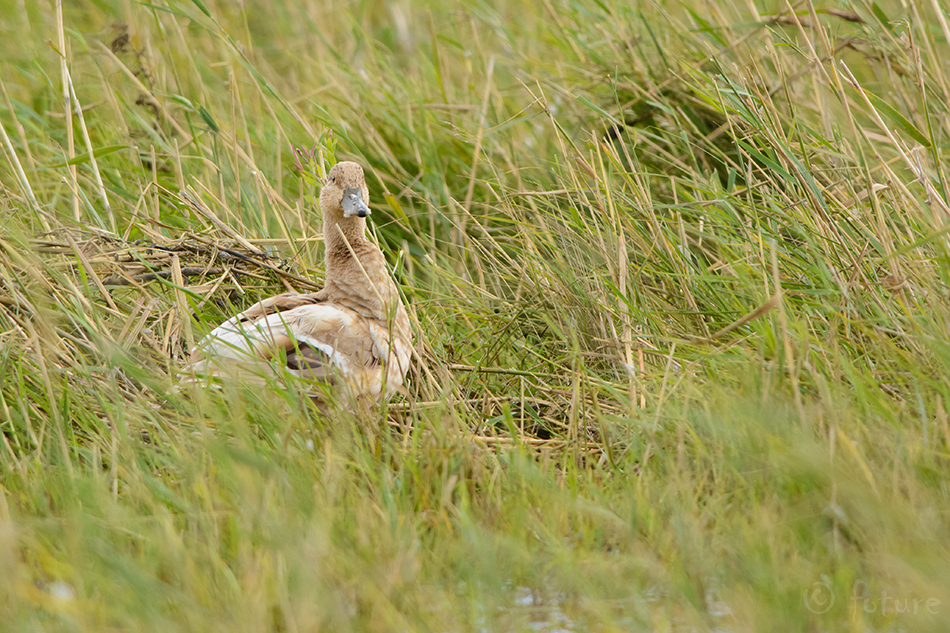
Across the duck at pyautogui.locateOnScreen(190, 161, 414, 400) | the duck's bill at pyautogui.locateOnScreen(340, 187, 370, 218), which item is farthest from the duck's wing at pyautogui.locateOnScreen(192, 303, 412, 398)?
the duck's bill at pyautogui.locateOnScreen(340, 187, 370, 218)

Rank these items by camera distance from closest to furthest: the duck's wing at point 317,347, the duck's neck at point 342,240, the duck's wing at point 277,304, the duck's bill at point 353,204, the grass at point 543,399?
the grass at point 543,399 < the duck's wing at point 317,347 < the duck's wing at point 277,304 < the duck's bill at point 353,204 < the duck's neck at point 342,240

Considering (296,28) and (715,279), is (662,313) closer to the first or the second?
(715,279)

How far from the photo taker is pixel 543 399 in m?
3.01

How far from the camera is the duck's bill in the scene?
3117 millimetres

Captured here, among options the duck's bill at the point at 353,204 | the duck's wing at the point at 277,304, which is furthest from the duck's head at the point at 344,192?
the duck's wing at the point at 277,304

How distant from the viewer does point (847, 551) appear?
6.44ft

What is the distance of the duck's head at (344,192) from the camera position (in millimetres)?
3164

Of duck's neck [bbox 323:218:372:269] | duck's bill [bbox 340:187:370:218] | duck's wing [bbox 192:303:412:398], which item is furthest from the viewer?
duck's neck [bbox 323:218:372:269]

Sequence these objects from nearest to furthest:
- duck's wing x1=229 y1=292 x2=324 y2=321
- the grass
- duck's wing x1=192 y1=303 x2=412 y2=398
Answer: the grass < duck's wing x1=192 y1=303 x2=412 y2=398 < duck's wing x1=229 y1=292 x2=324 y2=321

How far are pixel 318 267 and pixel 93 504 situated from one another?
1732 mm

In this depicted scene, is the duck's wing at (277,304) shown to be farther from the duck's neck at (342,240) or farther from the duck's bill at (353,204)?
the duck's bill at (353,204)

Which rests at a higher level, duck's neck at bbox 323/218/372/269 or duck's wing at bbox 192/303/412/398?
duck's neck at bbox 323/218/372/269

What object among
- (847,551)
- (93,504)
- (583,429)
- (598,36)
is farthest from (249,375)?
(598,36)

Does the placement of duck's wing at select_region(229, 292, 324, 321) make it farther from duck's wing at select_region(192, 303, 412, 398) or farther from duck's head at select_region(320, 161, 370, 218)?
duck's head at select_region(320, 161, 370, 218)
